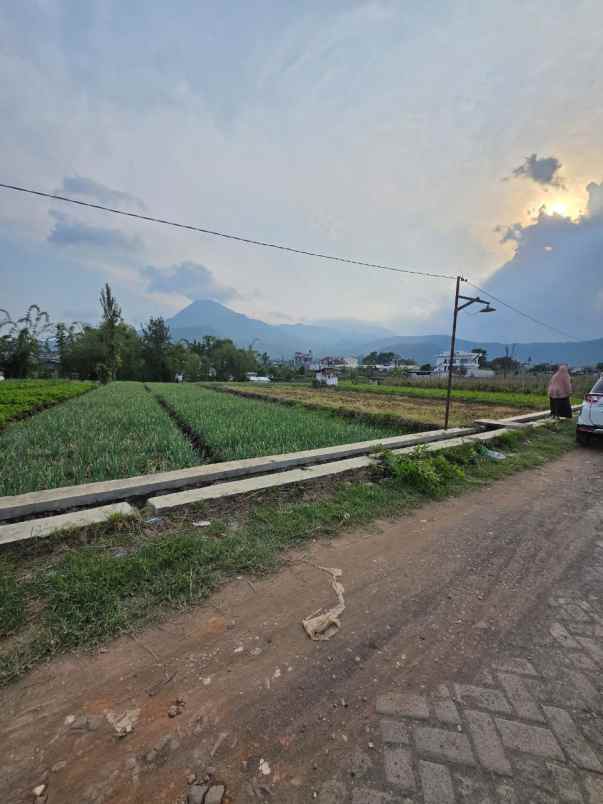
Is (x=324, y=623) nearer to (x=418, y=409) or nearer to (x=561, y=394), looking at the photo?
(x=561, y=394)

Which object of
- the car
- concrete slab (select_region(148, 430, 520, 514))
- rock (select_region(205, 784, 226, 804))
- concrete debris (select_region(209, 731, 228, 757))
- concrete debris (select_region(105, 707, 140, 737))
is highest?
the car

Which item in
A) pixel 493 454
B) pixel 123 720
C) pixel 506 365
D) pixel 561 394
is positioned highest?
pixel 506 365

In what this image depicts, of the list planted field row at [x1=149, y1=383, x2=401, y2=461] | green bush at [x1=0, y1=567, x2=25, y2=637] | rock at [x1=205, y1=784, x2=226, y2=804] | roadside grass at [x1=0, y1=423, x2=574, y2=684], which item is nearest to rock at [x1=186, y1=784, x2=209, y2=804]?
rock at [x1=205, y1=784, x2=226, y2=804]

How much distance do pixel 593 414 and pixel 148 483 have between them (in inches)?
343

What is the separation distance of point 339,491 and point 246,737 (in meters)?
3.00

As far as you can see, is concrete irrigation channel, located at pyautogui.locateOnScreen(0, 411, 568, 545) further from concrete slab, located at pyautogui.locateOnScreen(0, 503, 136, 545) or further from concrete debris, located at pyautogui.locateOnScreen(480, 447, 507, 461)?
concrete debris, located at pyautogui.locateOnScreen(480, 447, 507, 461)

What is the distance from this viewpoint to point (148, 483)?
4086mm

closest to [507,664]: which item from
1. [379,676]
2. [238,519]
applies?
[379,676]

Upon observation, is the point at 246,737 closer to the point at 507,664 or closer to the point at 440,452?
the point at 507,664

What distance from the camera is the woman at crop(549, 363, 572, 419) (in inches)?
395

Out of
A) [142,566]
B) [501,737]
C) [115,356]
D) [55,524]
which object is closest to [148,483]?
[55,524]

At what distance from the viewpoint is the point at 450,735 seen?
149 centimetres

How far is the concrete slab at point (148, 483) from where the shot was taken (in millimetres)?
3482

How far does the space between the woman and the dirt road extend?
30.6ft
